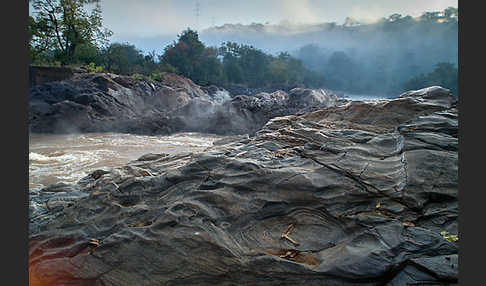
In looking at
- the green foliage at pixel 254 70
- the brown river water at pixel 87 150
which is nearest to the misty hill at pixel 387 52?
the green foliage at pixel 254 70

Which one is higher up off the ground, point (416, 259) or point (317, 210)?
point (317, 210)

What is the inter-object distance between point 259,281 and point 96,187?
304cm

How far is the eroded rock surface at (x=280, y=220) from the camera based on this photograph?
232cm

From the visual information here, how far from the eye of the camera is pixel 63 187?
534 cm

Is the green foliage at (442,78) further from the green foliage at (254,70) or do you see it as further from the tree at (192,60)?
the tree at (192,60)

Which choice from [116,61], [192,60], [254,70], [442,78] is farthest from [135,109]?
[254,70]

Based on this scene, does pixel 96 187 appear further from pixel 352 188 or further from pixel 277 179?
pixel 352 188

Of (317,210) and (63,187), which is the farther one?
(63,187)

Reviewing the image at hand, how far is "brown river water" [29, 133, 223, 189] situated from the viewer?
7258mm

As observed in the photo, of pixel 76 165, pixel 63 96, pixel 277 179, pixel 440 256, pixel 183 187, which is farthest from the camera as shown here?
pixel 63 96

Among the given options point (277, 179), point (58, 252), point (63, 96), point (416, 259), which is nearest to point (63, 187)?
point (58, 252)

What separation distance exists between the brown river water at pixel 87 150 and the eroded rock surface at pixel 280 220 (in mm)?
2605

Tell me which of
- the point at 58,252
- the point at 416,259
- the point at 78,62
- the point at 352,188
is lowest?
the point at 58,252

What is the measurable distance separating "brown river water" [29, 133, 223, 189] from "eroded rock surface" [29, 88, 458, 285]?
2605 mm
